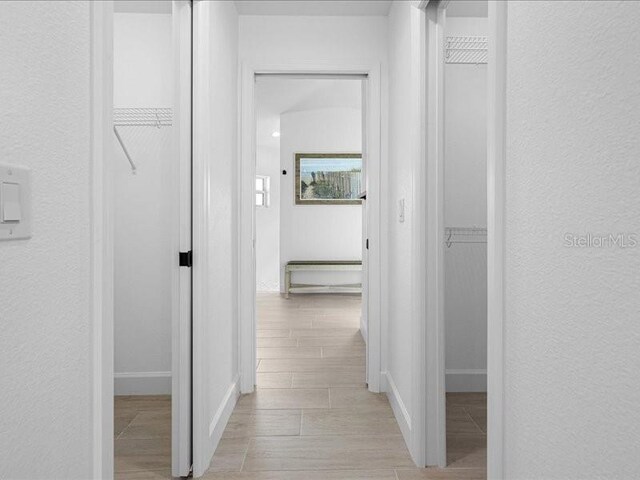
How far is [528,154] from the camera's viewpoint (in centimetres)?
103

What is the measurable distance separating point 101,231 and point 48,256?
19cm

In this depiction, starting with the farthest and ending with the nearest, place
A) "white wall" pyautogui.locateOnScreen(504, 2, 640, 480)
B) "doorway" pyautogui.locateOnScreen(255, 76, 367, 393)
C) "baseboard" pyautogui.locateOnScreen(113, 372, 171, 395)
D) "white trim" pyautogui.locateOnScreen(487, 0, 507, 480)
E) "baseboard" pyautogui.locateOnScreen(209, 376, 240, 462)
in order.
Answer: "doorway" pyautogui.locateOnScreen(255, 76, 367, 393), "baseboard" pyautogui.locateOnScreen(113, 372, 171, 395), "baseboard" pyautogui.locateOnScreen(209, 376, 240, 462), "white trim" pyautogui.locateOnScreen(487, 0, 507, 480), "white wall" pyautogui.locateOnScreen(504, 2, 640, 480)

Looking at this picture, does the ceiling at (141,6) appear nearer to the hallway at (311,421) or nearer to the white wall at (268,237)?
the hallway at (311,421)

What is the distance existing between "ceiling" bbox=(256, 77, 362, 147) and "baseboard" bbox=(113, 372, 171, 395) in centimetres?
368

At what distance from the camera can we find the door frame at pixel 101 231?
1.03 metres

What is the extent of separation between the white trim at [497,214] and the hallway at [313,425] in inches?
42.9

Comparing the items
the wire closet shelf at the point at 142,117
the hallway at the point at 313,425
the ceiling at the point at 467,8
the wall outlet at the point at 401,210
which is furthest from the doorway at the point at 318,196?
the wall outlet at the point at 401,210

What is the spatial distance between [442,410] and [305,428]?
2.54ft

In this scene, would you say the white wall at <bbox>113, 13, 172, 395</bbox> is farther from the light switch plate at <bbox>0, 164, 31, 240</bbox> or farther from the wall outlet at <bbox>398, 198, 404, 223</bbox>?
the light switch plate at <bbox>0, 164, 31, 240</bbox>

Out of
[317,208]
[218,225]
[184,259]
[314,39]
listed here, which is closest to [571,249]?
[184,259]

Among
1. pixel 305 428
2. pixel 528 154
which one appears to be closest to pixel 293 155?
pixel 305 428

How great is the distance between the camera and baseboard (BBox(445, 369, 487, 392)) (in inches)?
126

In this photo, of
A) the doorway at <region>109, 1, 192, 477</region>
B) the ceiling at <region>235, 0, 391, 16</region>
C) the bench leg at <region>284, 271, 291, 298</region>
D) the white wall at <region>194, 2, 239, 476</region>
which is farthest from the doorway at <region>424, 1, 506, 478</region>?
the bench leg at <region>284, 271, 291, 298</region>

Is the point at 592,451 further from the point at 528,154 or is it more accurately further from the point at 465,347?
the point at 465,347
